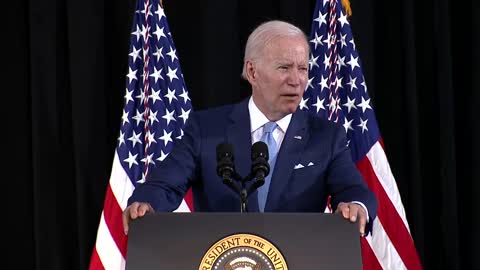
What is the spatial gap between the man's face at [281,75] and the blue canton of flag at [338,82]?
139 centimetres

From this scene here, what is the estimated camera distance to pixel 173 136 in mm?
4258

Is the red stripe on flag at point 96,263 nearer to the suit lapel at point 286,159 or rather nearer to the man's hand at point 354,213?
the suit lapel at point 286,159

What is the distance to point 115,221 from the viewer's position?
4.20 m

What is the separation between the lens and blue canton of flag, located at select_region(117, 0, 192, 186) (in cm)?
423

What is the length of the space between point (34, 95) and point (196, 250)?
271cm

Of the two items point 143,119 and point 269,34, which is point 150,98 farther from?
point 269,34

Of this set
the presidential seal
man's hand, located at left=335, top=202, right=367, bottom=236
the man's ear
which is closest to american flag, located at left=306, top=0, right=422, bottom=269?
the man's ear

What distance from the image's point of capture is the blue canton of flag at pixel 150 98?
167 inches

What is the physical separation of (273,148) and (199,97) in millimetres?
1979

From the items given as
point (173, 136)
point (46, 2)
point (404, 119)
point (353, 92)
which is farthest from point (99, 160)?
point (404, 119)

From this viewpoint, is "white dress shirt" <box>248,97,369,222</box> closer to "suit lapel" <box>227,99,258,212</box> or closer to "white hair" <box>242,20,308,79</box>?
"suit lapel" <box>227,99,258,212</box>

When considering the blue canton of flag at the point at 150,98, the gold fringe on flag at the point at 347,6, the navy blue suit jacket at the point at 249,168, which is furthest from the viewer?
the gold fringe on flag at the point at 347,6

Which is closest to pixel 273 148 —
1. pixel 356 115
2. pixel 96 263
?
pixel 356 115

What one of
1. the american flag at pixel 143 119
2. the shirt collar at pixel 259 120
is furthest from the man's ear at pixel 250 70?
the american flag at pixel 143 119
